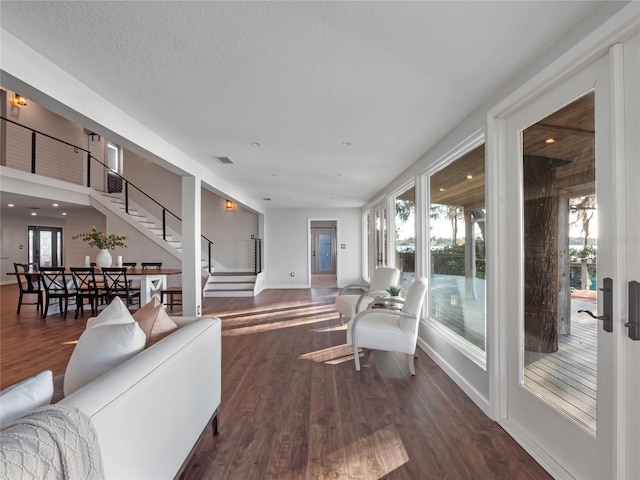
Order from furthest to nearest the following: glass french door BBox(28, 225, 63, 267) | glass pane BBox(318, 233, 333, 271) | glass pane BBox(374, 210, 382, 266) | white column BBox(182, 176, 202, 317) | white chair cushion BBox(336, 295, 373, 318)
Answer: glass pane BBox(318, 233, 333, 271)
glass french door BBox(28, 225, 63, 267)
glass pane BBox(374, 210, 382, 266)
white chair cushion BBox(336, 295, 373, 318)
white column BBox(182, 176, 202, 317)

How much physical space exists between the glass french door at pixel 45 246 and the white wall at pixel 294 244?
751cm

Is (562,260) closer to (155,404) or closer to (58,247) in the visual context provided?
(155,404)

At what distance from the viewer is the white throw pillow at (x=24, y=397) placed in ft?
3.17

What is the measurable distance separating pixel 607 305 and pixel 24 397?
2316mm

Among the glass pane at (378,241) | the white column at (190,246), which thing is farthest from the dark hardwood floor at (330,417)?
the glass pane at (378,241)

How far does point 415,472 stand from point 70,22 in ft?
9.85

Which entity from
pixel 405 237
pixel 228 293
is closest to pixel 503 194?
pixel 405 237

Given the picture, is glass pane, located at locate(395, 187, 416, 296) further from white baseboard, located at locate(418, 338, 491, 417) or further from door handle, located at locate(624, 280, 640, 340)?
door handle, located at locate(624, 280, 640, 340)

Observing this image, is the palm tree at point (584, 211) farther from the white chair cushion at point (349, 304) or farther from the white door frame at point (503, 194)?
the white chair cushion at point (349, 304)

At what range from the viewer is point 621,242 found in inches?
57.8

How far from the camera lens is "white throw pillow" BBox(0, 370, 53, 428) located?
0.97m

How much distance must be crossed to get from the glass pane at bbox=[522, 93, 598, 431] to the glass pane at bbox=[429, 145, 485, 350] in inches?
30.1

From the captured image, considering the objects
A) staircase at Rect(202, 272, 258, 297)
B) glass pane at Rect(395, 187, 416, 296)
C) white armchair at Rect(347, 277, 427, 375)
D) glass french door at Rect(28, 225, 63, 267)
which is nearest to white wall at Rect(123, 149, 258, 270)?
staircase at Rect(202, 272, 258, 297)

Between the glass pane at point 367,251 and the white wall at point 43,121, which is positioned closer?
the white wall at point 43,121
